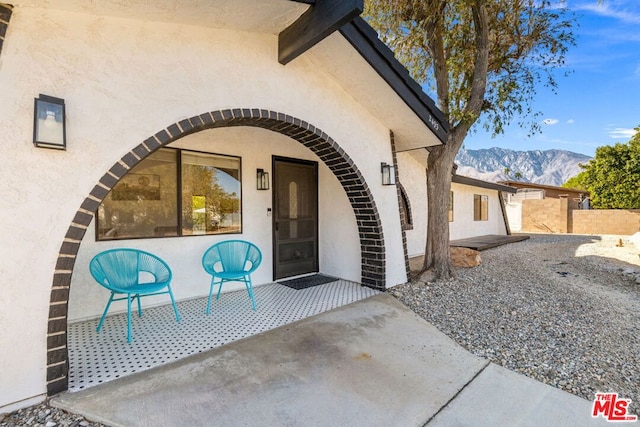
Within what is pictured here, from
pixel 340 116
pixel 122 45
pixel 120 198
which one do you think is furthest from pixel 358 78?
pixel 120 198

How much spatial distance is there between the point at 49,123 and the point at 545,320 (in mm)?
6243

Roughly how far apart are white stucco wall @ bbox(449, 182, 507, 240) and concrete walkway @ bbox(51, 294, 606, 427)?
995 cm

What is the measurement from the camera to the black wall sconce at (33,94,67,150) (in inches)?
99.3

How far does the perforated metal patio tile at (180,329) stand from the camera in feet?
10.2

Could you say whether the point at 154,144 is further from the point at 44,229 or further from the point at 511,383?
the point at 511,383

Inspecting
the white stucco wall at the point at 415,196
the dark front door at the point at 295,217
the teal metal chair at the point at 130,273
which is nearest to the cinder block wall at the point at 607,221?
the white stucco wall at the point at 415,196

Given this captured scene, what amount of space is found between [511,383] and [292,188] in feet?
16.0

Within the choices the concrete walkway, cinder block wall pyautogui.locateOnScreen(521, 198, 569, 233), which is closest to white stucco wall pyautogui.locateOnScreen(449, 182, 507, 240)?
cinder block wall pyautogui.locateOnScreen(521, 198, 569, 233)

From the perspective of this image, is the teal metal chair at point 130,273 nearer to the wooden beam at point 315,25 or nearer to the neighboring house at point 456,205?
the wooden beam at point 315,25

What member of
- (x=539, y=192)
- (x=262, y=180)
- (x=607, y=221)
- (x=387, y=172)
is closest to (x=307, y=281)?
(x=262, y=180)

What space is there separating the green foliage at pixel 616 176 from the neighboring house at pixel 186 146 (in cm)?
1888

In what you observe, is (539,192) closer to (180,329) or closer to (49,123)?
(180,329)

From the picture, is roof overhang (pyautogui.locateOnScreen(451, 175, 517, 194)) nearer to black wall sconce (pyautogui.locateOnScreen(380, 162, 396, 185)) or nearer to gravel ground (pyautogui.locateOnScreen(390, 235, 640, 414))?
gravel ground (pyautogui.locateOnScreen(390, 235, 640, 414))

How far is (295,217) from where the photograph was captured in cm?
660
